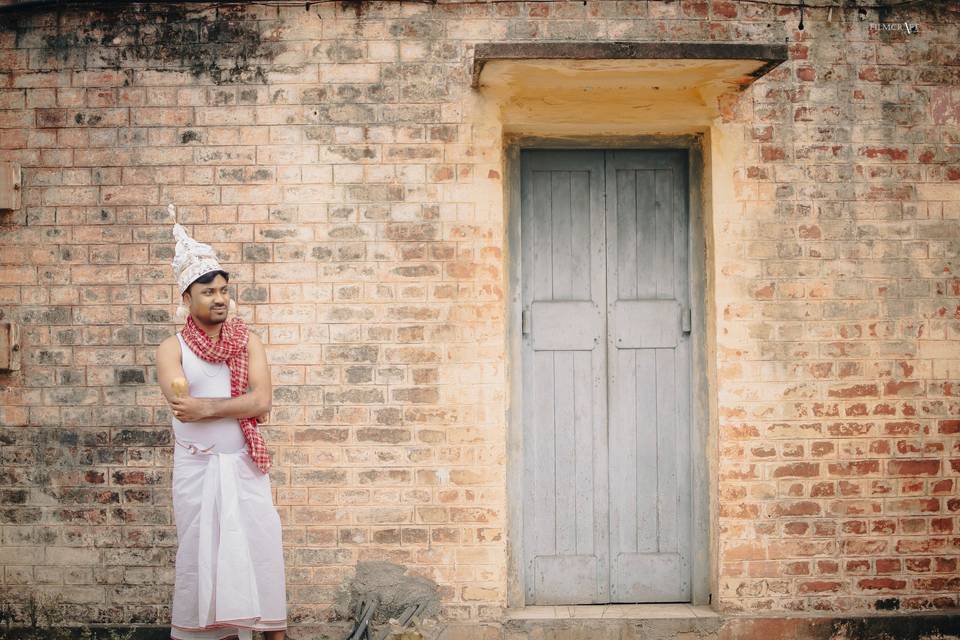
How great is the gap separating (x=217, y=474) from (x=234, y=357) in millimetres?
493

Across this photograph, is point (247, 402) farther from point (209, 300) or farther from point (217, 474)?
point (209, 300)

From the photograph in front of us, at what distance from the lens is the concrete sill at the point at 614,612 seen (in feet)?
15.9

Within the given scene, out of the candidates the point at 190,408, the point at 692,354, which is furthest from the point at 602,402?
the point at 190,408

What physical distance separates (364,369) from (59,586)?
1.94m

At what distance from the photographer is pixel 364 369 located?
4.78m

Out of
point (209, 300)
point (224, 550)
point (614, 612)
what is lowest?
point (614, 612)

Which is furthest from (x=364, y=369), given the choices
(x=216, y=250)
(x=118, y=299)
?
(x=118, y=299)

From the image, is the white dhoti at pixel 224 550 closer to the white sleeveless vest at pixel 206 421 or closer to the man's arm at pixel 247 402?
the white sleeveless vest at pixel 206 421

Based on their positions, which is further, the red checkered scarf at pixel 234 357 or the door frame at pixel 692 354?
the door frame at pixel 692 354

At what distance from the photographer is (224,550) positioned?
3781 mm

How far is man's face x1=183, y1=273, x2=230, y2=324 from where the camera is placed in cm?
388

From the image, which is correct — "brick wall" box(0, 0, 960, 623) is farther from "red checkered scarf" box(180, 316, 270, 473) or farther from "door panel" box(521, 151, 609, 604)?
"red checkered scarf" box(180, 316, 270, 473)

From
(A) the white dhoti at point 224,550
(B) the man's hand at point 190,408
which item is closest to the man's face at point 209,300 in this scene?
(B) the man's hand at point 190,408

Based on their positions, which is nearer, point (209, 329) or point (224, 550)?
point (224, 550)
